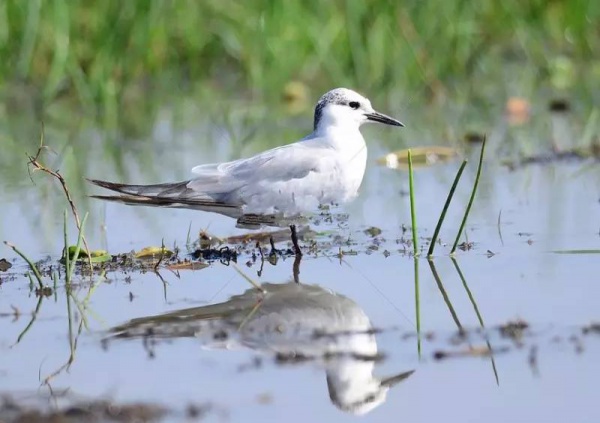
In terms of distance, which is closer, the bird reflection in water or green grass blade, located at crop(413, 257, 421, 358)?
the bird reflection in water

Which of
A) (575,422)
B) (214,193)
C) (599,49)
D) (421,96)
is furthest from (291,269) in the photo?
(599,49)

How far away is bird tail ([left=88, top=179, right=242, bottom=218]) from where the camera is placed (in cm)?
604

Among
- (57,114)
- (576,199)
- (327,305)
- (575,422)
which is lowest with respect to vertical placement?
(575,422)

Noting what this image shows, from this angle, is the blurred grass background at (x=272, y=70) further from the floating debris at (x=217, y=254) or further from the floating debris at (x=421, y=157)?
the floating debris at (x=217, y=254)

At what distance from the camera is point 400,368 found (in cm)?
411

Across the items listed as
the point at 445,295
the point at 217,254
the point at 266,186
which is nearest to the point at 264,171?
the point at 266,186

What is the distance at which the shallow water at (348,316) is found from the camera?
3.89 m

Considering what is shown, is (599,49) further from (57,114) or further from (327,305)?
(327,305)

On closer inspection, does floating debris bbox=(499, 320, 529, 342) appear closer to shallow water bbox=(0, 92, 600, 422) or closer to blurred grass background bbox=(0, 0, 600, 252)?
shallow water bbox=(0, 92, 600, 422)

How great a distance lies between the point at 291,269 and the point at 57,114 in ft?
14.6

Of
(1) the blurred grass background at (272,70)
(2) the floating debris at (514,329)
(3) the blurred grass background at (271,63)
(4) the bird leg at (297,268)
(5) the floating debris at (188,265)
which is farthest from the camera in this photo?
(3) the blurred grass background at (271,63)

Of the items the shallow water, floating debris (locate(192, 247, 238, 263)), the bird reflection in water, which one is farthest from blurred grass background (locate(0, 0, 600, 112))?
the bird reflection in water

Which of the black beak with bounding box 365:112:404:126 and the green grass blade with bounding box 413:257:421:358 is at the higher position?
the black beak with bounding box 365:112:404:126

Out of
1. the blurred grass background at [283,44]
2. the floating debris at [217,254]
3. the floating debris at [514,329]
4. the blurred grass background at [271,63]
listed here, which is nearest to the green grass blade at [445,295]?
the floating debris at [514,329]
